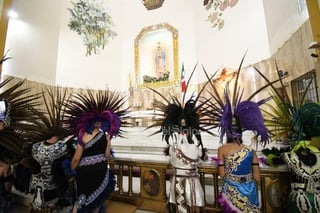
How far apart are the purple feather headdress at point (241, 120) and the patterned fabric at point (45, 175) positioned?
1555 mm

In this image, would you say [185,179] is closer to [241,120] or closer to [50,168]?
[241,120]

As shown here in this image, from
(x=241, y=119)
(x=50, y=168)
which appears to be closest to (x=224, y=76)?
(x=241, y=119)

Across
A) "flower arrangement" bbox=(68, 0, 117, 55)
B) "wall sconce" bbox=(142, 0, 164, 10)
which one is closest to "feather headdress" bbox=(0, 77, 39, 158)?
"flower arrangement" bbox=(68, 0, 117, 55)

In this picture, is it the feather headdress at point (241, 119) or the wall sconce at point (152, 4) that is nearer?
the feather headdress at point (241, 119)

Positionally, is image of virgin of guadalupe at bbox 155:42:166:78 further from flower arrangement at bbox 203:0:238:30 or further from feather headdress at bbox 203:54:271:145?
feather headdress at bbox 203:54:271:145

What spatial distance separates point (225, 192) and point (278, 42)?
4927 mm

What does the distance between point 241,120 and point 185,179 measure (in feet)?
2.38

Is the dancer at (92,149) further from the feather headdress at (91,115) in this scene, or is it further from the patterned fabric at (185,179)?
the patterned fabric at (185,179)

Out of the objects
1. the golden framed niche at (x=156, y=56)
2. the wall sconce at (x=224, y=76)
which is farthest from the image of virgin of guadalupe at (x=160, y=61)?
the wall sconce at (x=224, y=76)

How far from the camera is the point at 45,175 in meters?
1.83

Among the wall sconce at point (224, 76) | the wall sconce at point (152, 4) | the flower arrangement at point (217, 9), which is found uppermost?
the wall sconce at point (152, 4)

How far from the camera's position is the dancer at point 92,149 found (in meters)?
1.65

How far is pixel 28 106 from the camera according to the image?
217cm

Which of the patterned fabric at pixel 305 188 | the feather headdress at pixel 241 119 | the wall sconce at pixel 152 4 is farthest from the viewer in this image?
the wall sconce at pixel 152 4
